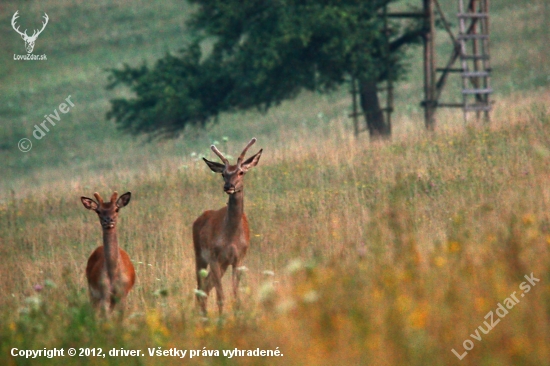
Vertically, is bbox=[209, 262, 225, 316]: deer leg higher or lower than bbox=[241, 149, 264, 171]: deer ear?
lower

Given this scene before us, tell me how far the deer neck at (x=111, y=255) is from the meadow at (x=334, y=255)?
40cm

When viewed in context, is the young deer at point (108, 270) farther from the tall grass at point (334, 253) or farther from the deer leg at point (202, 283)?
the deer leg at point (202, 283)

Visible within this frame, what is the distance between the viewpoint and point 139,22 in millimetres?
51781

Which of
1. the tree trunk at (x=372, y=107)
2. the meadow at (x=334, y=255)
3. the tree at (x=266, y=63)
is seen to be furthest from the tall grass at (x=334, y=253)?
the tree trunk at (x=372, y=107)

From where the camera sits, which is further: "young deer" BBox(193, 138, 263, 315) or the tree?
the tree

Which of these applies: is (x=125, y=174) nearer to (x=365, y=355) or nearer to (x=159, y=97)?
(x=159, y=97)

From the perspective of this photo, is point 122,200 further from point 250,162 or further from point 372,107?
point 372,107

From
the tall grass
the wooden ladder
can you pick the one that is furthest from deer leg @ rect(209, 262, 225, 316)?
the wooden ladder

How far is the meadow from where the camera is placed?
5125mm

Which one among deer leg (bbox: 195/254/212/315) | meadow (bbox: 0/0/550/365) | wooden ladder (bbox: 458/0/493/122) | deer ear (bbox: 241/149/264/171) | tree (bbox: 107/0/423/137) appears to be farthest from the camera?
wooden ladder (bbox: 458/0/493/122)

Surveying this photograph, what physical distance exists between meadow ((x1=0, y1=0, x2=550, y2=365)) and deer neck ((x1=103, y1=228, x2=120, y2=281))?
1.31 ft

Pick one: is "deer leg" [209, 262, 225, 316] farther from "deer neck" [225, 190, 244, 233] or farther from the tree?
the tree

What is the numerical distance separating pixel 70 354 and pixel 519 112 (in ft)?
39.2

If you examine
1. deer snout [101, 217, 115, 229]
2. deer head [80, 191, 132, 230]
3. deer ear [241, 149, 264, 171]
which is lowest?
deer snout [101, 217, 115, 229]
